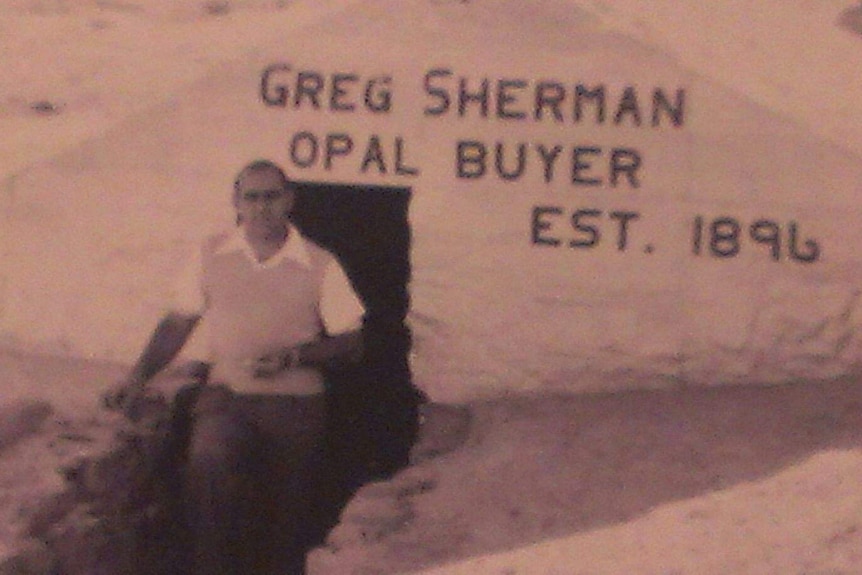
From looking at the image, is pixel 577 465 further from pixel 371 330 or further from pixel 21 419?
pixel 21 419

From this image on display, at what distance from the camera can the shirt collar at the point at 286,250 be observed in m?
1.14

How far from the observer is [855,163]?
44.1 inches

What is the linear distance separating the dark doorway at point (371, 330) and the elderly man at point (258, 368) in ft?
0.05

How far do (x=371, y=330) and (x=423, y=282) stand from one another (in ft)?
0.25

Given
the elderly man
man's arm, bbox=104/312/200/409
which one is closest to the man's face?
the elderly man

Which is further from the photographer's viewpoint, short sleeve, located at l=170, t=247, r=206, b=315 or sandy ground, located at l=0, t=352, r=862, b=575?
short sleeve, located at l=170, t=247, r=206, b=315

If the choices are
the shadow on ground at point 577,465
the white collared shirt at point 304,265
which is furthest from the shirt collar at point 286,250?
the shadow on ground at point 577,465

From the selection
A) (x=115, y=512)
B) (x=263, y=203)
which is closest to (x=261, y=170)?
(x=263, y=203)

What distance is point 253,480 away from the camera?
1.10 metres

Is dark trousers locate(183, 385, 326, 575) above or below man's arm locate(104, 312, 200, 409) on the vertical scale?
below

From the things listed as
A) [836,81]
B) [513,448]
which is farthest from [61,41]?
[836,81]

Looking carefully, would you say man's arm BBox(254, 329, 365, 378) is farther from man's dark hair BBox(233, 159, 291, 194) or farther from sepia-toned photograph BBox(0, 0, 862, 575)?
man's dark hair BBox(233, 159, 291, 194)

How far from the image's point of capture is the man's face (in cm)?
115

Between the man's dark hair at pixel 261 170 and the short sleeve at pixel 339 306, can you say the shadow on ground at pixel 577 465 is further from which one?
the man's dark hair at pixel 261 170
